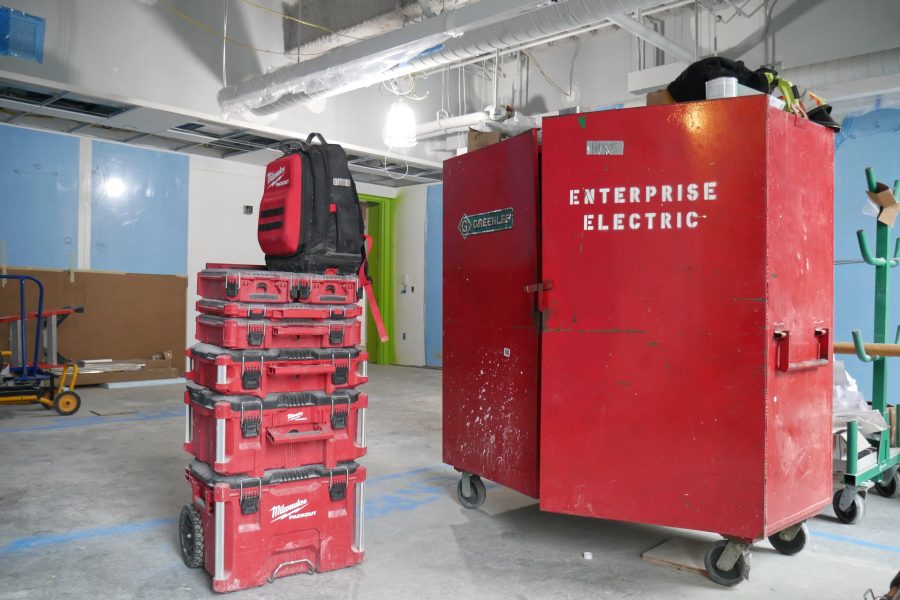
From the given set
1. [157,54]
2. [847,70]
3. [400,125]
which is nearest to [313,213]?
[400,125]

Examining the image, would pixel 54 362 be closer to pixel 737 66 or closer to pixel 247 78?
pixel 247 78

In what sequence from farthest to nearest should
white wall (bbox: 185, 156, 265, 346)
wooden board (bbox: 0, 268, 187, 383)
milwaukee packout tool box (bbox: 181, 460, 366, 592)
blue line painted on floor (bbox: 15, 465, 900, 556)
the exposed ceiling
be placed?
white wall (bbox: 185, 156, 265, 346), wooden board (bbox: 0, 268, 187, 383), the exposed ceiling, blue line painted on floor (bbox: 15, 465, 900, 556), milwaukee packout tool box (bbox: 181, 460, 366, 592)

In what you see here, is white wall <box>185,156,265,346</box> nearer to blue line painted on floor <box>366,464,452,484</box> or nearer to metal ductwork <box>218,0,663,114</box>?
metal ductwork <box>218,0,663,114</box>

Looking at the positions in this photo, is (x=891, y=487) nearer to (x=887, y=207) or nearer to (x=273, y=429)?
(x=887, y=207)

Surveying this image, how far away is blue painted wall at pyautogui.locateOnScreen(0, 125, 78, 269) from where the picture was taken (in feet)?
24.2

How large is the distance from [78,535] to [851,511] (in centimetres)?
363

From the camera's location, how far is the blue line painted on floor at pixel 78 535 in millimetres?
2898

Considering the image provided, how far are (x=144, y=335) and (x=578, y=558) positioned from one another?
7017 millimetres

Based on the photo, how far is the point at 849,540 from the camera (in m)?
3.10

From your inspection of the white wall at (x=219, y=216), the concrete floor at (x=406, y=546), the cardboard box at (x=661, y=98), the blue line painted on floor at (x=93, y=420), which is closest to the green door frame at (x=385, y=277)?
the white wall at (x=219, y=216)

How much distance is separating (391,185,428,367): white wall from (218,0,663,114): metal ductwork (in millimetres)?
4030

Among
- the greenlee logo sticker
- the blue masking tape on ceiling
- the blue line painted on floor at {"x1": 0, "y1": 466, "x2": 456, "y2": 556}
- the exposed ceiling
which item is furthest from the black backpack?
the blue masking tape on ceiling

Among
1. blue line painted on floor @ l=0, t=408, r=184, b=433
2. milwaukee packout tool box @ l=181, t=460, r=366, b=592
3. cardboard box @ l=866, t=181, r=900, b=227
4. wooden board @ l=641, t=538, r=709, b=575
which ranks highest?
cardboard box @ l=866, t=181, r=900, b=227

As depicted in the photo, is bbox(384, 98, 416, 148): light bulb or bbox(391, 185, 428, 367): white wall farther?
bbox(391, 185, 428, 367): white wall
